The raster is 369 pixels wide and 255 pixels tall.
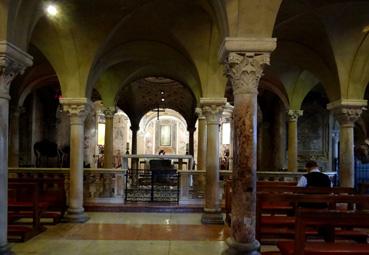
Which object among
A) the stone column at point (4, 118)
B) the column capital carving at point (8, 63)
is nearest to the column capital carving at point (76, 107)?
the column capital carving at point (8, 63)

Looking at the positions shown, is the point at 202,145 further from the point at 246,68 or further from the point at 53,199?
the point at 246,68

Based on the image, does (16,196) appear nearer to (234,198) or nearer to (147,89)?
(234,198)

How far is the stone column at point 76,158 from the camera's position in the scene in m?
10.1

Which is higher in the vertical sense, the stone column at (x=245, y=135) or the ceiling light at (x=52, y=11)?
the ceiling light at (x=52, y=11)

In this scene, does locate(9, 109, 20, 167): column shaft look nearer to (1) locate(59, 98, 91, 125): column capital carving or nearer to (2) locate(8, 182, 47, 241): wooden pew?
(1) locate(59, 98, 91, 125): column capital carving

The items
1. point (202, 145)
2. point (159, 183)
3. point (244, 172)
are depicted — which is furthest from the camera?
point (202, 145)

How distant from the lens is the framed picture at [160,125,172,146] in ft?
113

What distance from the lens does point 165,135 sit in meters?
34.8

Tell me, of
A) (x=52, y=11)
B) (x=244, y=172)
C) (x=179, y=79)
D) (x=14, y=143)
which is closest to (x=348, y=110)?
(x=244, y=172)

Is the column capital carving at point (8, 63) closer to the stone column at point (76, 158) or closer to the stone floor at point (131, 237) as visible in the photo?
the stone floor at point (131, 237)

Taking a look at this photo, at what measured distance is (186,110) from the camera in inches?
1042

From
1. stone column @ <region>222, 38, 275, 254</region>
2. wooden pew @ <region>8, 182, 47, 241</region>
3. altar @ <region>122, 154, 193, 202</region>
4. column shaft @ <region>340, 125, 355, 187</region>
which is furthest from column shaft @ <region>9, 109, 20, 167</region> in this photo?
stone column @ <region>222, 38, 275, 254</region>

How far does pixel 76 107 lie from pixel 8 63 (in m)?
4.43

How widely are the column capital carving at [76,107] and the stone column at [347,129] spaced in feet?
21.8
